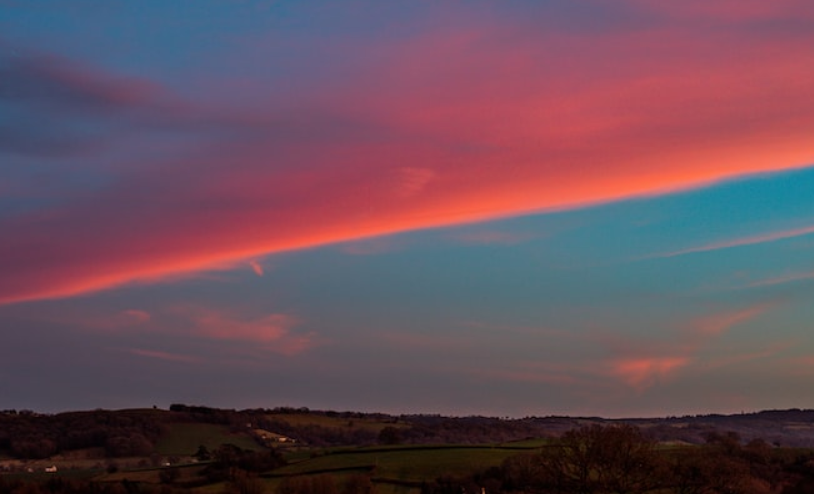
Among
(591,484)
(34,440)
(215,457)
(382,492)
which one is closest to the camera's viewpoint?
(591,484)

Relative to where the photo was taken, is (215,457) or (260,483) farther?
(215,457)

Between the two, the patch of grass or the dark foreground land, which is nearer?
the dark foreground land

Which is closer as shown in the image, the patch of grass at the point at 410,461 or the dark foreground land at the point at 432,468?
the dark foreground land at the point at 432,468

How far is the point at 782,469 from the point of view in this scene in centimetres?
14412

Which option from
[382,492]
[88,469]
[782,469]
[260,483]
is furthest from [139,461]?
[782,469]

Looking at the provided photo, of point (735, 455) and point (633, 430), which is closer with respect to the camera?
point (633, 430)

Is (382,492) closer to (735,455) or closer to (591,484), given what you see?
(591,484)

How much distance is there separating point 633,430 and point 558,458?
9443mm

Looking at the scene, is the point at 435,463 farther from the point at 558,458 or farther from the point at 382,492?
the point at 558,458

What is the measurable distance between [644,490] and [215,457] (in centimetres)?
8639

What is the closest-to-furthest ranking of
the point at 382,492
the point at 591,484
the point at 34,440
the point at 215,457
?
the point at 591,484, the point at 382,492, the point at 215,457, the point at 34,440

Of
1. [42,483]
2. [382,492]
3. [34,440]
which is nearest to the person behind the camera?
[382,492]

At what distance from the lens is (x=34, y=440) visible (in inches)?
7805

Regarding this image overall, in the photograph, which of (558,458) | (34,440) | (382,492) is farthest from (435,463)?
(34,440)
